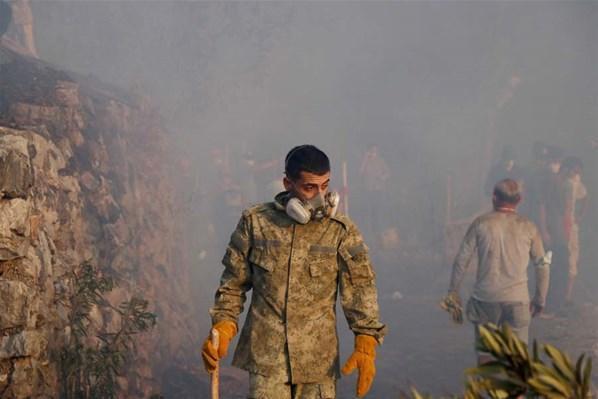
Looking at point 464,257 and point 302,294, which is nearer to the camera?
point 302,294

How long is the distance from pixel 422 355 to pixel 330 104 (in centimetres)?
1542

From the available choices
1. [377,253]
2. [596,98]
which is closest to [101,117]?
[377,253]

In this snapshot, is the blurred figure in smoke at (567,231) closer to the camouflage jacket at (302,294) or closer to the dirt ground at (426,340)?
the dirt ground at (426,340)

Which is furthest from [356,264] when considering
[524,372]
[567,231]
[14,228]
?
[567,231]

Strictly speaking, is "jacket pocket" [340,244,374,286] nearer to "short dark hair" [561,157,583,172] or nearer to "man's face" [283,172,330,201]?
"man's face" [283,172,330,201]

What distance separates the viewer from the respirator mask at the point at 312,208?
3.24 meters

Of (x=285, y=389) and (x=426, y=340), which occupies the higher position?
(x=285, y=389)

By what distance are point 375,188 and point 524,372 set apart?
15.5 metres

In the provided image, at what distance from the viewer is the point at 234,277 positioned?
11.4 ft

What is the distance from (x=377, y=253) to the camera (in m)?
16.2

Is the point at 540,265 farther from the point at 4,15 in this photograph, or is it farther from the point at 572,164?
the point at 4,15

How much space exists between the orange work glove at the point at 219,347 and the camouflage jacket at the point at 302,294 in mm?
60

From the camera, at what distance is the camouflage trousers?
3.32 metres

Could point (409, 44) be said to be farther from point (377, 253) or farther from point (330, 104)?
point (377, 253)
